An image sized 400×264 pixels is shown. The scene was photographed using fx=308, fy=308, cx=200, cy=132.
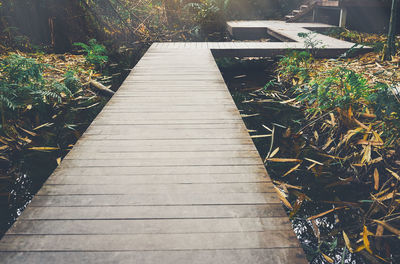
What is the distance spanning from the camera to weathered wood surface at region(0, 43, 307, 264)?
4.97 feet

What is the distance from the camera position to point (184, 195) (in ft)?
6.42

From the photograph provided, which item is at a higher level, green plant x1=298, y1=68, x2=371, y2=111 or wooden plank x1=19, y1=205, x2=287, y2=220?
wooden plank x1=19, y1=205, x2=287, y2=220

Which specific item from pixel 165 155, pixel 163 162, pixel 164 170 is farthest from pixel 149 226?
pixel 165 155

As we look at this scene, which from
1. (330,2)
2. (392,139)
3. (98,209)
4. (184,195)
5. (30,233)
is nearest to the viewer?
(30,233)

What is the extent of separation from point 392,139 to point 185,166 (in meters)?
2.28

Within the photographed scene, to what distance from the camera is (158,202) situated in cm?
188

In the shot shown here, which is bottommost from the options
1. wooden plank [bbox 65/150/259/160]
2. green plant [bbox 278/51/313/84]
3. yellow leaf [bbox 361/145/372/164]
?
yellow leaf [bbox 361/145/372/164]

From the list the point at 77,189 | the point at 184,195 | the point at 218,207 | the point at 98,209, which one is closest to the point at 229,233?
the point at 218,207

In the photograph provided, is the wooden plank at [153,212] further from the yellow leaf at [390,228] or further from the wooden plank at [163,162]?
the yellow leaf at [390,228]

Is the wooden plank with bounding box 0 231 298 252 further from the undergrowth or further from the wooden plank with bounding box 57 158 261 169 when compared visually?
the undergrowth

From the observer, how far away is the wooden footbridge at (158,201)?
59.6 inches

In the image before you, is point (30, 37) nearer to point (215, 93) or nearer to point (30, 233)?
point (215, 93)

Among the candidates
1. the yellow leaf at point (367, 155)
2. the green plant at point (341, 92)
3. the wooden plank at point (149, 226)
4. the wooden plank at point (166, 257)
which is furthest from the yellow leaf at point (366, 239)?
the green plant at point (341, 92)

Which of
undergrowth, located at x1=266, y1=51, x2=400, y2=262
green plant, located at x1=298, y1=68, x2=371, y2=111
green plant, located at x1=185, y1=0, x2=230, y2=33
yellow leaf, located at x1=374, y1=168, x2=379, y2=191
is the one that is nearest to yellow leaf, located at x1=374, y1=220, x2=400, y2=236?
undergrowth, located at x1=266, y1=51, x2=400, y2=262
